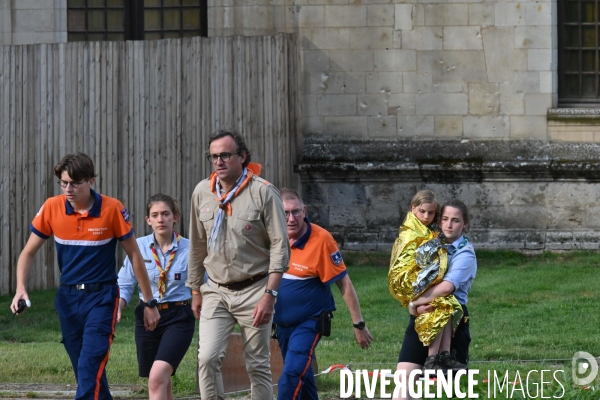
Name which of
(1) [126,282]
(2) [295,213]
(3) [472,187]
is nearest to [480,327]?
(2) [295,213]

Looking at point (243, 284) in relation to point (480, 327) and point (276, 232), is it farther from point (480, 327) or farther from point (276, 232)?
point (480, 327)

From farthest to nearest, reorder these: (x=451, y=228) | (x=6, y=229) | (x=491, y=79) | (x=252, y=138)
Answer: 1. (x=491, y=79)
2. (x=252, y=138)
3. (x=6, y=229)
4. (x=451, y=228)

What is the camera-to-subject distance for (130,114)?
1366 centimetres

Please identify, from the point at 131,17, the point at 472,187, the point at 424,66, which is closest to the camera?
the point at 472,187

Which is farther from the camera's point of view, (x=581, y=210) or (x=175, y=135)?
(x=581, y=210)

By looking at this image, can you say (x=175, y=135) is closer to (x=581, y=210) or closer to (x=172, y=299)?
(x=581, y=210)

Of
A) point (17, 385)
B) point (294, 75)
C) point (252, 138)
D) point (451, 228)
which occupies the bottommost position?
point (17, 385)

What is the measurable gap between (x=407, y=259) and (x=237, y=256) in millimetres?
1121

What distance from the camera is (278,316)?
709 centimetres

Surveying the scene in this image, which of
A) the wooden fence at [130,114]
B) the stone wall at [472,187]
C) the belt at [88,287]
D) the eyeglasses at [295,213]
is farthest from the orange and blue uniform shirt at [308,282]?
the stone wall at [472,187]

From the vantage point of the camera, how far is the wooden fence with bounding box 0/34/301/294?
13.3 m

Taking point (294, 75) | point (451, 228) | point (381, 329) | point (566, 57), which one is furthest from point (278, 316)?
point (566, 57)

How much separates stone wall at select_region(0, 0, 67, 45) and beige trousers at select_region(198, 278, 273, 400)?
10.4 meters

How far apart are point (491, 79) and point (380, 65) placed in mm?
1576
